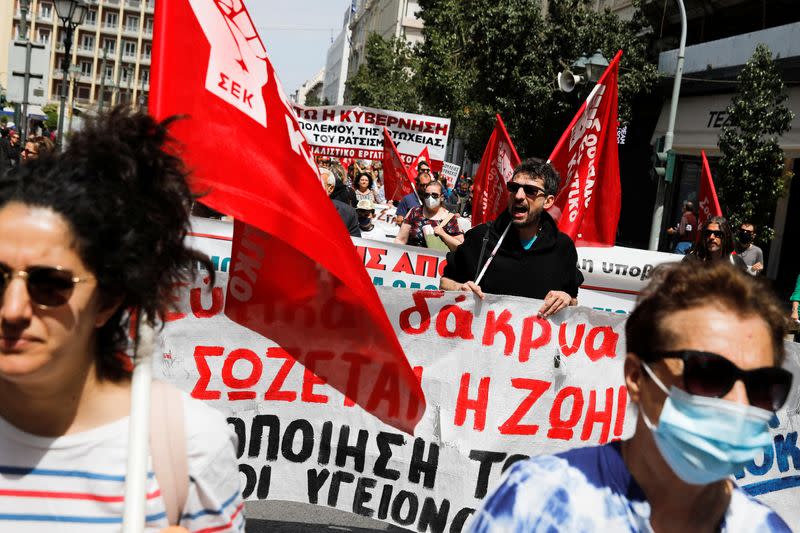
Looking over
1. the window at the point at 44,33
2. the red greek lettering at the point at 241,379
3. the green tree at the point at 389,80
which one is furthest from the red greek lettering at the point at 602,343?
the window at the point at 44,33

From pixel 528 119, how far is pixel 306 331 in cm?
2581

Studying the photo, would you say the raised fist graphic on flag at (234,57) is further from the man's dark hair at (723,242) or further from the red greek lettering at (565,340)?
the man's dark hair at (723,242)

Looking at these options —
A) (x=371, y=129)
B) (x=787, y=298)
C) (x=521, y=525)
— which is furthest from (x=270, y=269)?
(x=787, y=298)

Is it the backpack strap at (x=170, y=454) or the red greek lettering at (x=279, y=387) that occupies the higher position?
the backpack strap at (x=170, y=454)

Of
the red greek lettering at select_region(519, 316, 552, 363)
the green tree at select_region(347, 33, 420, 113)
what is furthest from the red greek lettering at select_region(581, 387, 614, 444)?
the green tree at select_region(347, 33, 420, 113)

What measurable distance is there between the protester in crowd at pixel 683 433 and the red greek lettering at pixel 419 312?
9.57 feet

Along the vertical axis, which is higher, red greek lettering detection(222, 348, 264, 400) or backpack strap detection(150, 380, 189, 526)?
backpack strap detection(150, 380, 189, 526)

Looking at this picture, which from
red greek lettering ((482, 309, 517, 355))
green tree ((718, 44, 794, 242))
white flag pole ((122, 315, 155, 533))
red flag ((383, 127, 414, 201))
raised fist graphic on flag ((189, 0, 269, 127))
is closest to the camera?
white flag pole ((122, 315, 155, 533))

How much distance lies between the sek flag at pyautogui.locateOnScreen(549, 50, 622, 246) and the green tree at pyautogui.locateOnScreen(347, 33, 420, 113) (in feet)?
125

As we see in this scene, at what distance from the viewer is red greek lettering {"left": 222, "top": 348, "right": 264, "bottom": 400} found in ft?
15.3

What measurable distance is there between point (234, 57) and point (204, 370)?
1.59 m

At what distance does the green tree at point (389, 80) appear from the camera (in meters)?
49.0

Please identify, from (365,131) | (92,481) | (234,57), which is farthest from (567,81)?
(92,481)

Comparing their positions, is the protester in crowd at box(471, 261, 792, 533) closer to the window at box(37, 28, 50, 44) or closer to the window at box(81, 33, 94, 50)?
the window at box(37, 28, 50, 44)
